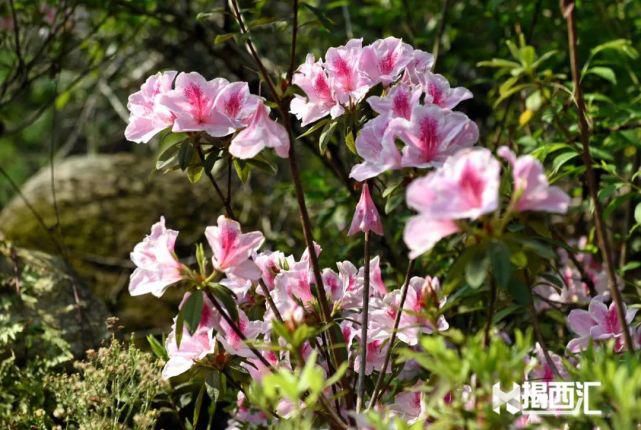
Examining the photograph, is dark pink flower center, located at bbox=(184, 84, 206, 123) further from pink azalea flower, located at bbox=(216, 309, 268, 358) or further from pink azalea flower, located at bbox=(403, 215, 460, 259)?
pink azalea flower, located at bbox=(403, 215, 460, 259)

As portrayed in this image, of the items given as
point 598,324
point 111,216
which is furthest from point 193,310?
point 111,216

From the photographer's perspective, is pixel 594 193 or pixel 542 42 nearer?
pixel 594 193

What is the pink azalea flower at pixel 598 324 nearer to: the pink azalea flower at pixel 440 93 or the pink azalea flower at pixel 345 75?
the pink azalea flower at pixel 440 93

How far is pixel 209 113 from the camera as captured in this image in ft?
5.23

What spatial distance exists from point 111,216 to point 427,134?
3.18m

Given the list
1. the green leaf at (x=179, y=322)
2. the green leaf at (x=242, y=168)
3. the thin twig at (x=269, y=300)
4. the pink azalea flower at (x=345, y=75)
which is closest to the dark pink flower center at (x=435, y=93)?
the pink azalea flower at (x=345, y=75)

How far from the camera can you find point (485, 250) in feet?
4.22

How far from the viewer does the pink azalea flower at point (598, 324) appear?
1748mm

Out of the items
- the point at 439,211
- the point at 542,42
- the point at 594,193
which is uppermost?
the point at 439,211

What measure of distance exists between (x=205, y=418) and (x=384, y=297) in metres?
1.14

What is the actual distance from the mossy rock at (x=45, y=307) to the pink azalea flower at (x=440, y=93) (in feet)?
4.79

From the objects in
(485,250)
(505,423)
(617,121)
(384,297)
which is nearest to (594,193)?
(485,250)

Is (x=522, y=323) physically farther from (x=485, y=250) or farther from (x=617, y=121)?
(x=485, y=250)

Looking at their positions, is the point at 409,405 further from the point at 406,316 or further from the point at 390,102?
the point at 390,102
